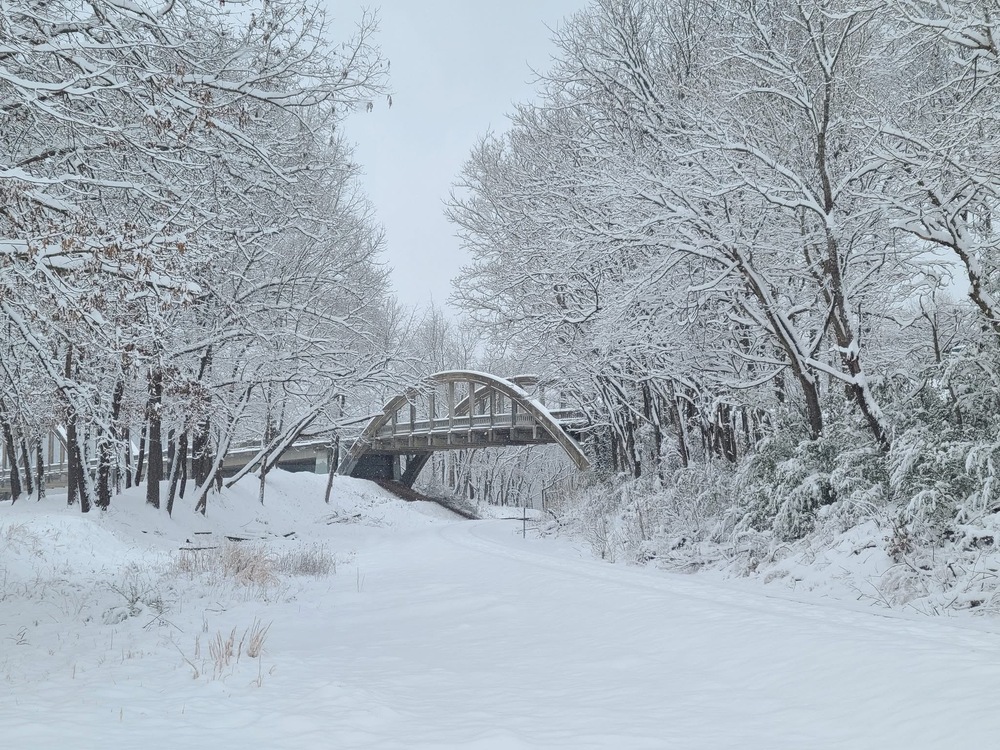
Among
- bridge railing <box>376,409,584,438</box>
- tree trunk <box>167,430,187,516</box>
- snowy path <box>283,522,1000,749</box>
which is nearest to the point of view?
snowy path <box>283,522,1000,749</box>

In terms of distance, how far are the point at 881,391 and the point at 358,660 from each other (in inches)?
280

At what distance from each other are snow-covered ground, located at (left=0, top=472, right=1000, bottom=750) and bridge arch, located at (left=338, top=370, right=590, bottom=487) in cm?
1586

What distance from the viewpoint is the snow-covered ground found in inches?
138

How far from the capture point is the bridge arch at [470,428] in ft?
85.6

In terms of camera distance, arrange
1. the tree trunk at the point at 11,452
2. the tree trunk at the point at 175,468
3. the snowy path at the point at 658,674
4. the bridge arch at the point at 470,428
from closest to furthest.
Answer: the snowy path at the point at 658,674 → the tree trunk at the point at 11,452 → the tree trunk at the point at 175,468 → the bridge arch at the point at 470,428

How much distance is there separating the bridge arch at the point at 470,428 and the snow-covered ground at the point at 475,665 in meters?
15.9

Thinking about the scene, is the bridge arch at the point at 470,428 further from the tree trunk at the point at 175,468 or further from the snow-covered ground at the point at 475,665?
the snow-covered ground at the point at 475,665

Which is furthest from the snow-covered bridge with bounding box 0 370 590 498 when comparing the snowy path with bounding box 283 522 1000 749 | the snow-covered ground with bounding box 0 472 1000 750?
the snowy path with bounding box 283 522 1000 749

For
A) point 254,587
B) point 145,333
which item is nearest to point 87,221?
point 145,333

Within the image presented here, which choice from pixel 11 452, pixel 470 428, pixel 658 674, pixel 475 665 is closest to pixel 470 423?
pixel 470 428

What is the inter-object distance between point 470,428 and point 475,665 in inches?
1022

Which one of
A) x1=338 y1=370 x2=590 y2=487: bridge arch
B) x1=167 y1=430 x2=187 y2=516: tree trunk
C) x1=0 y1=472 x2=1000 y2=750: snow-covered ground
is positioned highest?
x1=338 y1=370 x2=590 y2=487: bridge arch

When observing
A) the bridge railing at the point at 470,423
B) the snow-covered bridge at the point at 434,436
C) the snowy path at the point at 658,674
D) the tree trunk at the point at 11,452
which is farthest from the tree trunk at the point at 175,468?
the bridge railing at the point at 470,423

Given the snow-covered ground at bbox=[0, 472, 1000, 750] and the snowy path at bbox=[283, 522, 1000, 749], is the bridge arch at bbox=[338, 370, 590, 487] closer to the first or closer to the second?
the snow-covered ground at bbox=[0, 472, 1000, 750]
